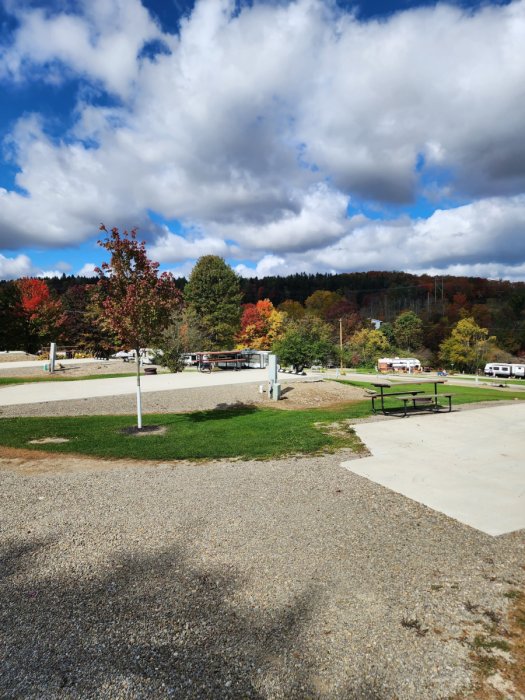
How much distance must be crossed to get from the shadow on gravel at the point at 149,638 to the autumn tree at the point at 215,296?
44897mm

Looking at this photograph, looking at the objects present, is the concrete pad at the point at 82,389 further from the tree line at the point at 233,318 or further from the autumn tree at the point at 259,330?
the autumn tree at the point at 259,330

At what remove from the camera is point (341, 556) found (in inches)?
157

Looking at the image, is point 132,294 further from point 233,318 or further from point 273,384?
point 233,318

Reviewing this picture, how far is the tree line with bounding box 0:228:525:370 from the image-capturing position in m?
10.3

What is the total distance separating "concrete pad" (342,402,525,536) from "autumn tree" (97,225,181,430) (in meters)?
5.92

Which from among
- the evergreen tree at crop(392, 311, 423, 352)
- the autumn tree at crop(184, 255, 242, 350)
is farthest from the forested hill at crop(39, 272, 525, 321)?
the autumn tree at crop(184, 255, 242, 350)

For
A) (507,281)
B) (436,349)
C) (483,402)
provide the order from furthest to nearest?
(507,281) → (436,349) → (483,402)

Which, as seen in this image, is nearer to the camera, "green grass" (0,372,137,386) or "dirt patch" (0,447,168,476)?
"dirt patch" (0,447,168,476)

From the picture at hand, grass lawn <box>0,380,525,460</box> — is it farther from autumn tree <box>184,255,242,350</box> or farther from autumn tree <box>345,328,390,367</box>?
autumn tree <box>345,328,390,367</box>

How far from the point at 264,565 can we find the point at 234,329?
4693cm

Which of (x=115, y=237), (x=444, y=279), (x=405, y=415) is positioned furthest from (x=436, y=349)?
(x=115, y=237)

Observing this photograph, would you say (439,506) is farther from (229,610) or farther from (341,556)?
(229,610)

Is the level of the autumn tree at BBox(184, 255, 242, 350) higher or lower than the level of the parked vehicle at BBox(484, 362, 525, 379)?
higher

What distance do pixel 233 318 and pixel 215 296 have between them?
135 inches
